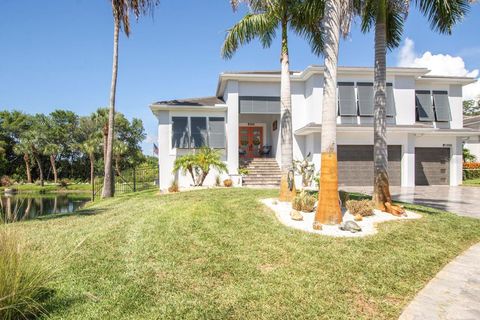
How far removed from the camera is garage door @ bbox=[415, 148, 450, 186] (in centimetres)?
Result: 1752

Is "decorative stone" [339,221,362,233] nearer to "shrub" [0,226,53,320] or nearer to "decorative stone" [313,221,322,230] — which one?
"decorative stone" [313,221,322,230]

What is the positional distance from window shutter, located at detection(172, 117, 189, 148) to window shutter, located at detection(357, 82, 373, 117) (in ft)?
35.7

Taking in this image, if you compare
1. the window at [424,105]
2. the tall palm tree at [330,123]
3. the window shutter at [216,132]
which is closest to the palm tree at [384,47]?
the tall palm tree at [330,123]

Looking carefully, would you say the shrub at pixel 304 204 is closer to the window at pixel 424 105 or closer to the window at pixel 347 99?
the window at pixel 347 99

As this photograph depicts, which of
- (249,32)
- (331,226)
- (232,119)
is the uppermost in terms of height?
(249,32)

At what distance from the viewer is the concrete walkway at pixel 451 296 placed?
10.9 feet

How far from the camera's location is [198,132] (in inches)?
667

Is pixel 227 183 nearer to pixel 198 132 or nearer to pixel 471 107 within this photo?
pixel 198 132

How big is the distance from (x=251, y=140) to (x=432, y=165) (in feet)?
40.2

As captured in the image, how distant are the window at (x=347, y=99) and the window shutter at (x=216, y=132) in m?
7.40

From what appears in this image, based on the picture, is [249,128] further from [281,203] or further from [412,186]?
[281,203]

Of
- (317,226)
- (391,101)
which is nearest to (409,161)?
(391,101)

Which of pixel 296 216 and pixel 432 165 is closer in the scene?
A: pixel 296 216

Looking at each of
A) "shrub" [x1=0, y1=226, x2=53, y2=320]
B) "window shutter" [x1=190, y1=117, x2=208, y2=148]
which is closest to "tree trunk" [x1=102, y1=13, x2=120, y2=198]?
"window shutter" [x1=190, y1=117, x2=208, y2=148]
